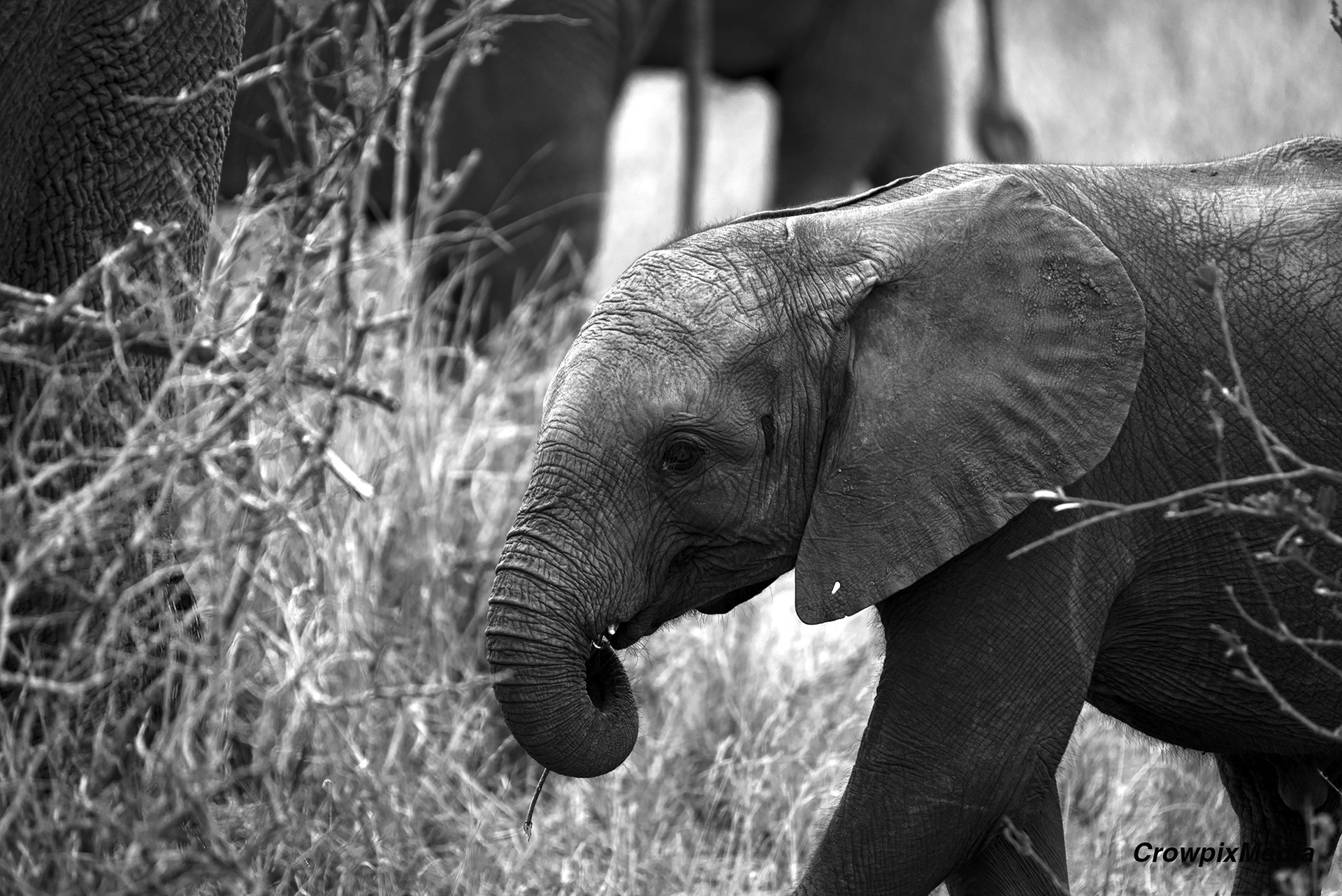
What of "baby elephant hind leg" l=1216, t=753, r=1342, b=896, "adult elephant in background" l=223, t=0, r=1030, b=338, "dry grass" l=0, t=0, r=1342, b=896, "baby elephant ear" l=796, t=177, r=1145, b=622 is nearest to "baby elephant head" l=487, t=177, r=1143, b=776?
"baby elephant ear" l=796, t=177, r=1145, b=622

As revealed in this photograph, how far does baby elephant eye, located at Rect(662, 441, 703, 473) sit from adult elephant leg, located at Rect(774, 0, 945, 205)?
16.6 ft

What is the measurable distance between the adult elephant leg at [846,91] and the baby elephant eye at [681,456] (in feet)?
16.6

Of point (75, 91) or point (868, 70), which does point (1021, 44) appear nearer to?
point (868, 70)

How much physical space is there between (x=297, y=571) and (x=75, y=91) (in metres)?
1.68

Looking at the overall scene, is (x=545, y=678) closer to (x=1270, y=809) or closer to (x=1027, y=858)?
(x=1027, y=858)

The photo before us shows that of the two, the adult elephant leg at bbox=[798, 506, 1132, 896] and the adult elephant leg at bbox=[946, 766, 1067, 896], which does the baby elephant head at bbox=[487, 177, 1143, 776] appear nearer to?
the adult elephant leg at bbox=[798, 506, 1132, 896]

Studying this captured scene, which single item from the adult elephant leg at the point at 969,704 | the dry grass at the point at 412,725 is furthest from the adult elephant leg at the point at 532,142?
the adult elephant leg at the point at 969,704

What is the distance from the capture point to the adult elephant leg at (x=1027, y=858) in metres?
3.10

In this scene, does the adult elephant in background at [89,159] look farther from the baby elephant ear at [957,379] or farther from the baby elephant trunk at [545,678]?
the baby elephant ear at [957,379]

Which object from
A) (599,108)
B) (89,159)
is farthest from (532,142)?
(89,159)

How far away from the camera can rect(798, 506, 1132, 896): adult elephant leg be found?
9.66 feet

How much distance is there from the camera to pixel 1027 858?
314 centimetres

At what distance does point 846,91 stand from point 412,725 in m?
4.58

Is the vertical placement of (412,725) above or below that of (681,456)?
below
